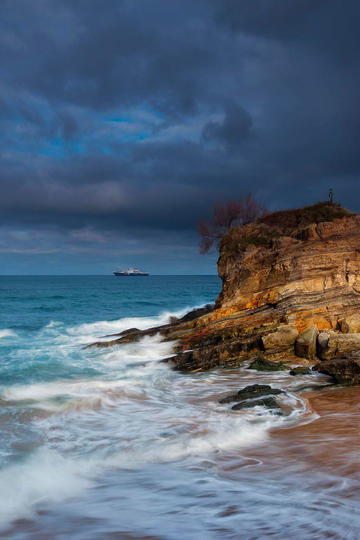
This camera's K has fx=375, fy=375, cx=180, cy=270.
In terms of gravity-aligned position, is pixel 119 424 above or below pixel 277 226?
below

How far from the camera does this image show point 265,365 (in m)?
13.7

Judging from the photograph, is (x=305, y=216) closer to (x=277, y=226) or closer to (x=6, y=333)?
(x=277, y=226)

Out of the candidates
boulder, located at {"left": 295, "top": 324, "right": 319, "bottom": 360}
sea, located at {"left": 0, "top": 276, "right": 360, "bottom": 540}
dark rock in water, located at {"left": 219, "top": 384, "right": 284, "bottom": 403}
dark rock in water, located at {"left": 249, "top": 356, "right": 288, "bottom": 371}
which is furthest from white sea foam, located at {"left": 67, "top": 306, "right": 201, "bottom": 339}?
dark rock in water, located at {"left": 219, "top": 384, "right": 284, "bottom": 403}

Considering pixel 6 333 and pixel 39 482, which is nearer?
pixel 39 482

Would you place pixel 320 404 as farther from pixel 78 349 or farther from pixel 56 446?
pixel 78 349

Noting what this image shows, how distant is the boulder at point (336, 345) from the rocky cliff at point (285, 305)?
0.12ft

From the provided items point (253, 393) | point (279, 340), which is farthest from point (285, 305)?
point (253, 393)

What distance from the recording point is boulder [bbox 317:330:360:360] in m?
13.5

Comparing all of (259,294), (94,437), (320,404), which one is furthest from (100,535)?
(259,294)

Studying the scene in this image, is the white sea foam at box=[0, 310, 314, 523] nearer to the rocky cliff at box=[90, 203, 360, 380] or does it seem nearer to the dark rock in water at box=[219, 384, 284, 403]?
the dark rock in water at box=[219, 384, 284, 403]

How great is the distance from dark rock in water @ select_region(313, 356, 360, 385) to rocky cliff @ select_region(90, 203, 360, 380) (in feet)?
6.64

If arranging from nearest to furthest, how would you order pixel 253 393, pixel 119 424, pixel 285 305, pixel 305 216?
pixel 119 424
pixel 253 393
pixel 285 305
pixel 305 216

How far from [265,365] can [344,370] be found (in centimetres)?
297

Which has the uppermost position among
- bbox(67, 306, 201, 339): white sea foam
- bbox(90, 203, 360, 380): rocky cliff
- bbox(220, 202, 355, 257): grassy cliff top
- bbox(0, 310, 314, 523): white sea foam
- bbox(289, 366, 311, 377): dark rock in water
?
bbox(220, 202, 355, 257): grassy cliff top
